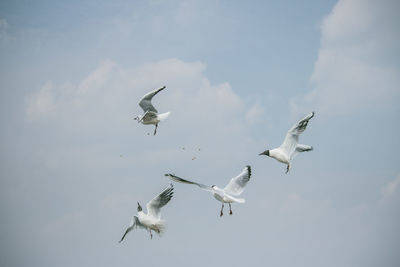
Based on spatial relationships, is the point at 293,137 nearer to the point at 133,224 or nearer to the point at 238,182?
the point at 238,182

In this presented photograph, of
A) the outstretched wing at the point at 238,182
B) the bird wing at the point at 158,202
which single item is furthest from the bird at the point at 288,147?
the bird wing at the point at 158,202

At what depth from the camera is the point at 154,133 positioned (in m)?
25.0

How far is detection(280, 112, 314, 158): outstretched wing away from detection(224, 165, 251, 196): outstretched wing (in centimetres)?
307

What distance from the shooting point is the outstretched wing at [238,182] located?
Result: 1891 centimetres

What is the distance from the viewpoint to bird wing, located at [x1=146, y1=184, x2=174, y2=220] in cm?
2047

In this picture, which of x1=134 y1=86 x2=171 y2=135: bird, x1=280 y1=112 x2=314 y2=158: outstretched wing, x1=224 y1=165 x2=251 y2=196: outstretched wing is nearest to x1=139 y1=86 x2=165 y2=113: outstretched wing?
x1=134 y1=86 x2=171 y2=135: bird

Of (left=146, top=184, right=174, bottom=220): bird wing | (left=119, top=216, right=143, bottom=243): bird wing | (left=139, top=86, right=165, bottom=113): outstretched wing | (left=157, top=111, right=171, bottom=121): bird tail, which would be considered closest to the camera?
(left=146, top=184, right=174, bottom=220): bird wing

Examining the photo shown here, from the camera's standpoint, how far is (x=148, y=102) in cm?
2523

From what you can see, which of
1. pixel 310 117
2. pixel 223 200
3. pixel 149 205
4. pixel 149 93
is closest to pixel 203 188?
pixel 223 200

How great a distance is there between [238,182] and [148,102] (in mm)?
8244

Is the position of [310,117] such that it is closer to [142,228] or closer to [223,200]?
[223,200]

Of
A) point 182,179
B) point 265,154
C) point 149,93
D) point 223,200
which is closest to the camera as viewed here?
point 182,179

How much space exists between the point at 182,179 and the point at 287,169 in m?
6.93

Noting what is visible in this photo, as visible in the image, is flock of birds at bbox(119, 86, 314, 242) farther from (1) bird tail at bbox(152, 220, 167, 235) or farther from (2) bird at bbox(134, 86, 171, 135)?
(2) bird at bbox(134, 86, 171, 135)
